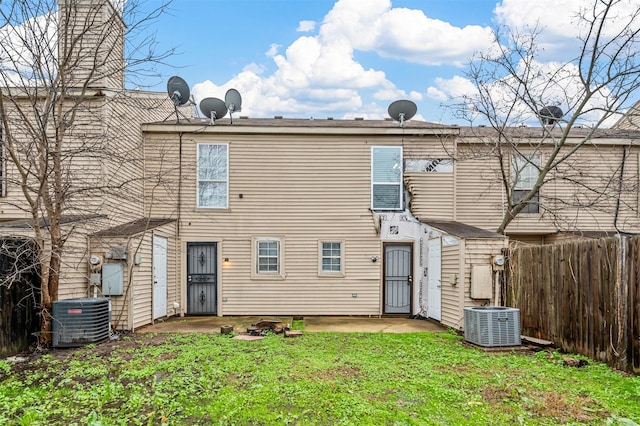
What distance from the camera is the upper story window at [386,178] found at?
11406 mm

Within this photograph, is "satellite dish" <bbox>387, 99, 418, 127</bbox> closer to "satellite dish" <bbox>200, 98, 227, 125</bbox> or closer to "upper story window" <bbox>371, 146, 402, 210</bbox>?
"upper story window" <bbox>371, 146, 402, 210</bbox>

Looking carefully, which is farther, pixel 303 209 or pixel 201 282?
pixel 303 209

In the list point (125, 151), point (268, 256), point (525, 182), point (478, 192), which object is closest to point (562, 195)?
point (525, 182)

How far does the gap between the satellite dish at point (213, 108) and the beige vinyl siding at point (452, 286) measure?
21.5 ft

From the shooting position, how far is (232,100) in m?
11.5

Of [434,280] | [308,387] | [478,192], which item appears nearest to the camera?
[308,387]

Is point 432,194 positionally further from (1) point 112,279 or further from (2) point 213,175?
(1) point 112,279

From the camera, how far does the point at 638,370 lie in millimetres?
5230

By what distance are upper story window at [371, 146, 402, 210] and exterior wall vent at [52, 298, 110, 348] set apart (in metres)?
6.91

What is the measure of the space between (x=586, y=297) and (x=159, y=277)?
8561mm

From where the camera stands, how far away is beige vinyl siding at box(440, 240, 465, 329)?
29.2 ft

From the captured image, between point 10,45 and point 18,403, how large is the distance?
543cm

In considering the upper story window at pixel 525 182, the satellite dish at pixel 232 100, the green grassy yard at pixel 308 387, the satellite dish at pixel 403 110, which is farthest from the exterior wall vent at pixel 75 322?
the upper story window at pixel 525 182

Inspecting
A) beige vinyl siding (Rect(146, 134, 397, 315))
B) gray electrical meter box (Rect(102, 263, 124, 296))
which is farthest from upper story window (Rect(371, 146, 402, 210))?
gray electrical meter box (Rect(102, 263, 124, 296))
